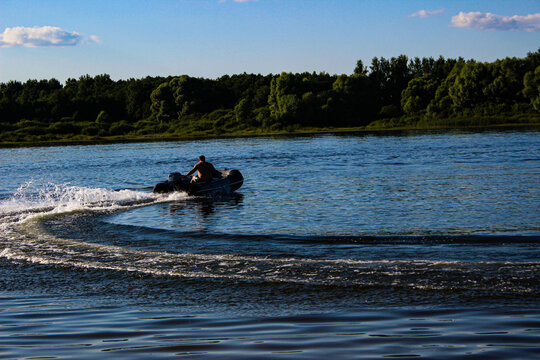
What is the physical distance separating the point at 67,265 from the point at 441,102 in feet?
309

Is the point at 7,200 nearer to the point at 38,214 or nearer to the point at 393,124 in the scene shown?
the point at 38,214

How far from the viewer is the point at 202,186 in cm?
2180

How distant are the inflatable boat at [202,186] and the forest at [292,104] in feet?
226

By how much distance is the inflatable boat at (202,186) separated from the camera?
846 inches

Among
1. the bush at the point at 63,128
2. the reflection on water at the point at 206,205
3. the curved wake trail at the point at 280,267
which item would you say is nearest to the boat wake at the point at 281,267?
the curved wake trail at the point at 280,267

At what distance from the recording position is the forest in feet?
300

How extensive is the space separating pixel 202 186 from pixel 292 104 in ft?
271

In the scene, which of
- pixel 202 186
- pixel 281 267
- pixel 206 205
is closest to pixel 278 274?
pixel 281 267

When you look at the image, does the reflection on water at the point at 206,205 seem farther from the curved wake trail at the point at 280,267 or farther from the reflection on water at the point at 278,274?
the curved wake trail at the point at 280,267

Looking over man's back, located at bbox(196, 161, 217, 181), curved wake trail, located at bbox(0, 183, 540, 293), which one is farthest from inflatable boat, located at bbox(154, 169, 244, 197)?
curved wake trail, located at bbox(0, 183, 540, 293)

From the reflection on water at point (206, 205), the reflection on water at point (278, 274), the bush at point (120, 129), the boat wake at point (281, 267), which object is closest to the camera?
the reflection on water at point (278, 274)

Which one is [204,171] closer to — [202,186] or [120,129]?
[202,186]

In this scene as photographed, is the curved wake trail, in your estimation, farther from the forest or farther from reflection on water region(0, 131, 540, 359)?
the forest

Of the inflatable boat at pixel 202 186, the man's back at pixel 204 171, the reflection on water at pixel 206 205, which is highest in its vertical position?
Result: the man's back at pixel 204 171
